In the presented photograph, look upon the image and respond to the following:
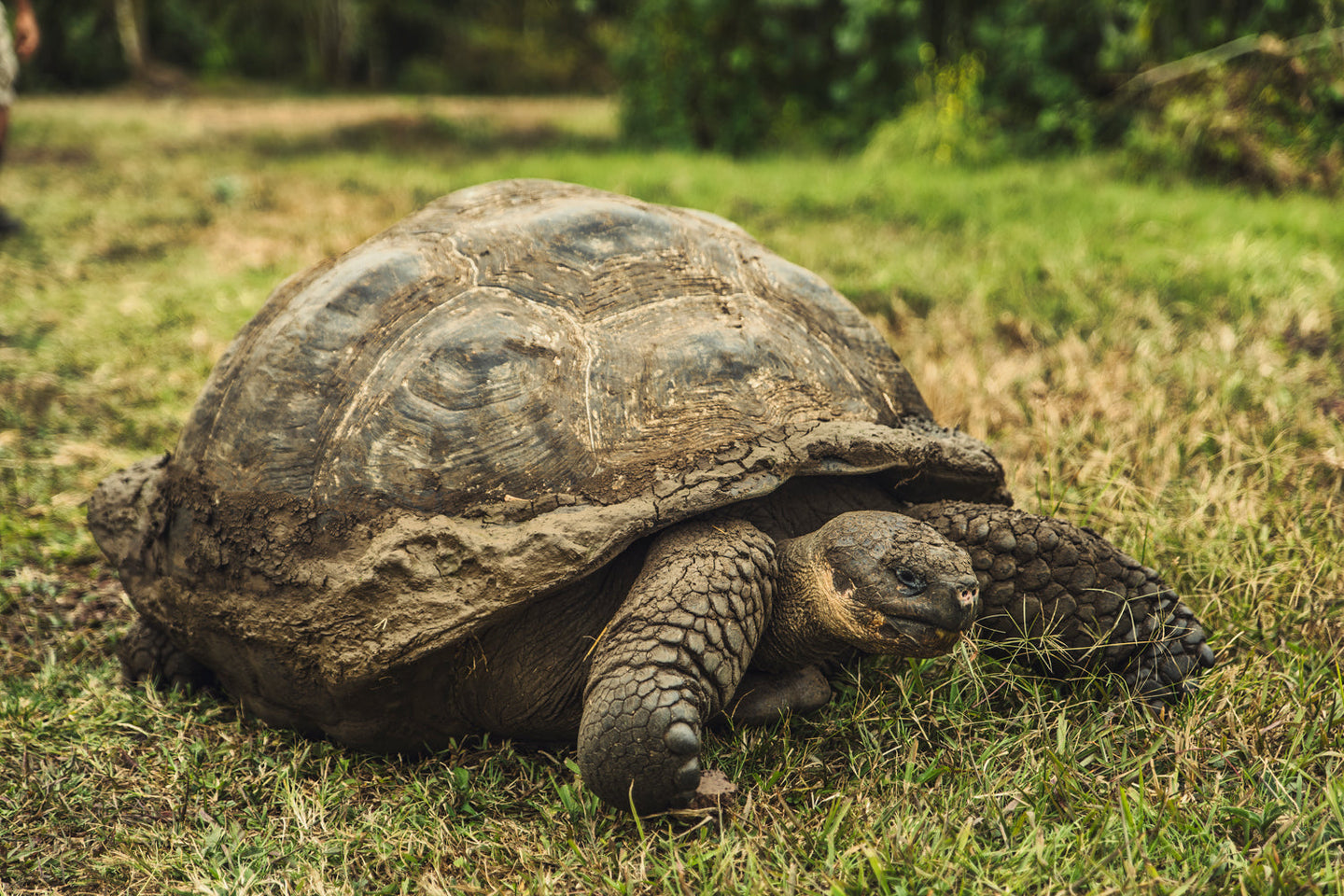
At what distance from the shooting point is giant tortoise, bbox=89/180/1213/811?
1850 mm

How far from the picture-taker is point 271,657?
204 cm

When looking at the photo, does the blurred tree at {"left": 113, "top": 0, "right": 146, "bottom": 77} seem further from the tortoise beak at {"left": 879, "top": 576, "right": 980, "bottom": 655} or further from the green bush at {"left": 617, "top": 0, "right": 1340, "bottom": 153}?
the tortoise beak at {"left": 879, "top": 576, "right": 980, "bottom": 655}

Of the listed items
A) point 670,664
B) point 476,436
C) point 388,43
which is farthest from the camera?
point 388,43

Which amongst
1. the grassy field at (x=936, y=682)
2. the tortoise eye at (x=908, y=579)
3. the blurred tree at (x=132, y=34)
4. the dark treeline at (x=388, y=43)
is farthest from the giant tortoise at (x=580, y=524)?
the dark treeline at (x=388, y=43)

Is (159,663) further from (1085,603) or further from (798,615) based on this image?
(1085,603)

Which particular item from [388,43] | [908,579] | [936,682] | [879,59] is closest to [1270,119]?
[879,59]

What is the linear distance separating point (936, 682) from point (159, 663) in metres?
1.97

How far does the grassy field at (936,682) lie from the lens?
172 centimetres

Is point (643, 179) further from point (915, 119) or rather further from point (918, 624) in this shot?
point (918, 624)

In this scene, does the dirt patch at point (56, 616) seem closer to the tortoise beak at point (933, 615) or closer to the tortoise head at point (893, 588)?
the tortoise head at point (893, 588)

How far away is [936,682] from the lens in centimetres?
215

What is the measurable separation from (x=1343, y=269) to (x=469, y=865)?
5.03 m

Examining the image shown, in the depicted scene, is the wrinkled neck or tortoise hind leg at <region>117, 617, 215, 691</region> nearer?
the wrinkled neck

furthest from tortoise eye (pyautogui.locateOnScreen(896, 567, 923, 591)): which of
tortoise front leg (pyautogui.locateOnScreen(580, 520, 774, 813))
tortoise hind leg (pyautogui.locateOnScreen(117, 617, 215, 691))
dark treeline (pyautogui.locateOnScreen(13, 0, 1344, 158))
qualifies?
dark treeline (pyautogui.locateOnScreen(13, 0, 1344, 158))
